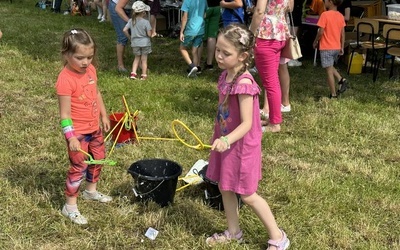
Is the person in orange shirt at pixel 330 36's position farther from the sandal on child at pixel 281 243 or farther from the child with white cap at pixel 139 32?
the sandal on child at pixel 281 243

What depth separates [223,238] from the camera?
10.8 ft

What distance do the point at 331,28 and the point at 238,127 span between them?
175 inches

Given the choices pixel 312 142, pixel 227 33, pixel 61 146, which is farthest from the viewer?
pixel 312 142

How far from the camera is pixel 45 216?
3.56 metres

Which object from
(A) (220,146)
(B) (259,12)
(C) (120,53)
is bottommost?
(C) (120,53)

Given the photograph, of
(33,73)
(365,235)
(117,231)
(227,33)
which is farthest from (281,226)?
(33,73)

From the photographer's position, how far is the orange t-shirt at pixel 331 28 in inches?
267

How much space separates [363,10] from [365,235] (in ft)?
25.7

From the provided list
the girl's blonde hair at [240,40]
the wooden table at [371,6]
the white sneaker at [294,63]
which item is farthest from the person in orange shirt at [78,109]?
the wooden table at [371,6]

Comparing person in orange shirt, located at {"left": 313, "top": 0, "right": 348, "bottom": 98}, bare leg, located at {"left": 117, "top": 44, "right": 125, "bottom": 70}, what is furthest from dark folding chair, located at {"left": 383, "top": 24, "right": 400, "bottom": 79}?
bare leg, located at {"left": 117, "top": 44, "right": 125, "bottom": 70}

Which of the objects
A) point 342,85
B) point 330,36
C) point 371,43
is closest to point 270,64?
point 330,36

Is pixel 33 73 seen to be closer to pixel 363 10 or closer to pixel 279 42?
pixel 279 42

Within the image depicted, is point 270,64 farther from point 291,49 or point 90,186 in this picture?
point 90,186

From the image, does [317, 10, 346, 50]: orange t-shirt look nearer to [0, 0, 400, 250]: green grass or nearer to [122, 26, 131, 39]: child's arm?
[0, 0, 400, 250]: green grass
